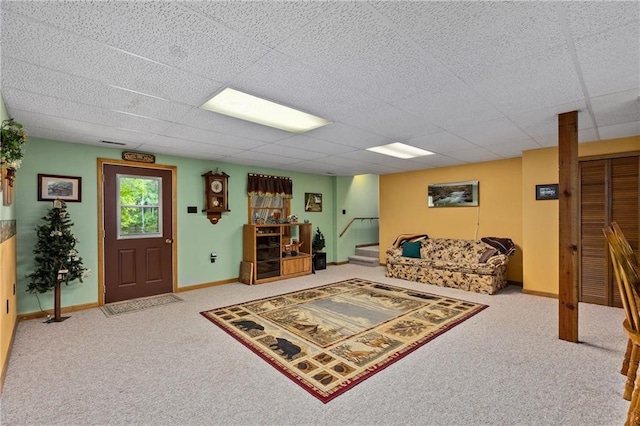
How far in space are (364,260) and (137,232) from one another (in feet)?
17.6

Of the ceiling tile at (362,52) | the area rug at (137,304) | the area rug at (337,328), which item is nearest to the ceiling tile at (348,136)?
the ceiling tile at (362,52)

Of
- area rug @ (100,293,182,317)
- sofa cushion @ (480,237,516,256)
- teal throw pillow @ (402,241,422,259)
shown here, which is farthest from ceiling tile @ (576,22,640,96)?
area rug @ (100,293,182,317)

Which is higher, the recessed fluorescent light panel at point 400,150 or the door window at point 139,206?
the recessed fluorescent light panel at point 400,150

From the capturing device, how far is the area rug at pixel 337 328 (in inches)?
103

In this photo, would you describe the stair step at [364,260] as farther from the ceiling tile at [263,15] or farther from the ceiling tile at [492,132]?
the ceiling tile at [263,15]

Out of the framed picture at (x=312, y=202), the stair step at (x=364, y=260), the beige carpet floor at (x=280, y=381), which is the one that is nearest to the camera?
the beige carpet floor at (x=280, y=381)

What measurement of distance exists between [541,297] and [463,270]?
118 cm

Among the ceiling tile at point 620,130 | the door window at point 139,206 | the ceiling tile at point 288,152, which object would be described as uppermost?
the ceiling tile at point 620,130

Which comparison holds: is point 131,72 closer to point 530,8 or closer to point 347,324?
point 530,8

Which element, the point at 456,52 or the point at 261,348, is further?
the point at 261,348

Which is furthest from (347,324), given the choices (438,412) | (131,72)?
(131,72)

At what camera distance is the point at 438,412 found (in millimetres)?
2043

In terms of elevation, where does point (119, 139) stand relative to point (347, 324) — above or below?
above

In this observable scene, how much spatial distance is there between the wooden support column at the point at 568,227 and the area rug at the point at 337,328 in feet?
3.44
